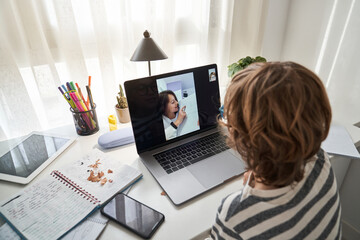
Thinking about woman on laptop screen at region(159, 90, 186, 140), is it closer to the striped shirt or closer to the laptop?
the laptop

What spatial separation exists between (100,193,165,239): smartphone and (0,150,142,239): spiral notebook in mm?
35

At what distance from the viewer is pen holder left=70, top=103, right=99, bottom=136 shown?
2.96 feet

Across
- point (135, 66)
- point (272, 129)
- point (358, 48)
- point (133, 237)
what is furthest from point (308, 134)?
point (358, 48)

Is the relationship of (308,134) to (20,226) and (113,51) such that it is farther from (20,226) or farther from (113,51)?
(113,51)

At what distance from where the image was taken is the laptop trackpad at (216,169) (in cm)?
67

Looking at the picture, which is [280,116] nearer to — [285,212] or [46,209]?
[285,212]

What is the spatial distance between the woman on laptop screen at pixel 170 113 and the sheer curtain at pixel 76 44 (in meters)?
0.43

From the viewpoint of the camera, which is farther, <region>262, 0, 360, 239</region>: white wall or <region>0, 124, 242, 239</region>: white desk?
<region>262, 0, 360, 239</region>: white wall

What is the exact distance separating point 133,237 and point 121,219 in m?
0.05

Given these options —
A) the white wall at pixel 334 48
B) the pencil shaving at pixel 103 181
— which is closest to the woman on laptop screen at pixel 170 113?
the pencil shaving at pixel 103 181

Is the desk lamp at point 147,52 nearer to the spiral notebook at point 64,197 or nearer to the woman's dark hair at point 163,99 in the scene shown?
the woman's dark hair at point 163,99

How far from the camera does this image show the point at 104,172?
709 mm

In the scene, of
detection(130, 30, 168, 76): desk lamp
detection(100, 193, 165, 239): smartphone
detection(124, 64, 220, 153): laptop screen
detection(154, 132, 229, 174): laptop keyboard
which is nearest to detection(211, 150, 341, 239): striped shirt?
detection(100, 193, 165, 239): smartphone

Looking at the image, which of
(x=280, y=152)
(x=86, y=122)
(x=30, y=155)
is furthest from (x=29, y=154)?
(x=280, y=152)
